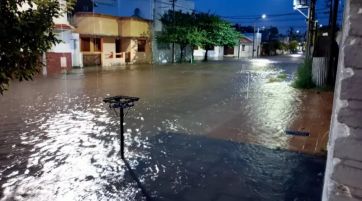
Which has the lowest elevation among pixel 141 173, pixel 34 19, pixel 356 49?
pixel 141 173

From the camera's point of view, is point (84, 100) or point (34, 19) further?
point (84, 100)

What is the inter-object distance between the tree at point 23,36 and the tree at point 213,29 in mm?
32420

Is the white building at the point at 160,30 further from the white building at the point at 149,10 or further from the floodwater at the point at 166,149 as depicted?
the floodwater at the point at 166,149

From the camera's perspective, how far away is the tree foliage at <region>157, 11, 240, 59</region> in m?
32.7

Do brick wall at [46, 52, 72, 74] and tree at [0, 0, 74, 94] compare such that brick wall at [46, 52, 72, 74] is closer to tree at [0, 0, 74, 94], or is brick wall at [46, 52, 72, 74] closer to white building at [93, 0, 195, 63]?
white building at [93, 0, 195, 63]

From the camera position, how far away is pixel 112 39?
95.3 ft

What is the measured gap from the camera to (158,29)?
1303 inches

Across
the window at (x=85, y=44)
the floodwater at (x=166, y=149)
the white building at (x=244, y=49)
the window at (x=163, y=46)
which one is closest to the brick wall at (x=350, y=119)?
the floodwater at (x=166, y=149)

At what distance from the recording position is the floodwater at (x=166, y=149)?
4.16 m

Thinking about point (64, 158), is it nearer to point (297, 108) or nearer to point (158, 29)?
point (297, 108)

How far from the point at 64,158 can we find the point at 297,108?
690 cm

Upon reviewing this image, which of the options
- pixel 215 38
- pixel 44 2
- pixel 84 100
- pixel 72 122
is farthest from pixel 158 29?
pixel 44 2

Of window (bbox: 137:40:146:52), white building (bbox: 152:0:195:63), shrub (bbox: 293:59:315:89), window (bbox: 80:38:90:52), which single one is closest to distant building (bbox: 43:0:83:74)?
window (bbox: 80:38:90:52)

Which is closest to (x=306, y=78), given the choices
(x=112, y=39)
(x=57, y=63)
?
(x=57, y=63)
